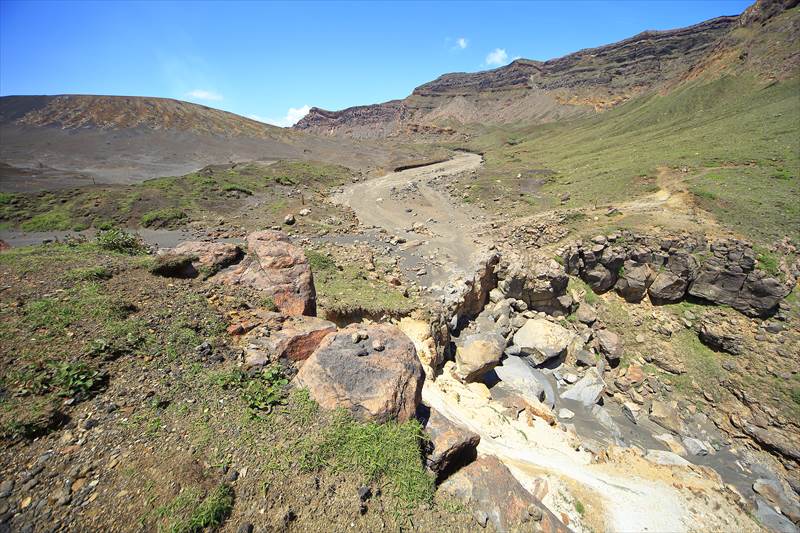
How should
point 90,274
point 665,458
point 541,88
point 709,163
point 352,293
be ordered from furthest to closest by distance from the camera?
point 541,88, point 709,163, point 352,293, point 665,458, point 90,274

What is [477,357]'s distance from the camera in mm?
11242

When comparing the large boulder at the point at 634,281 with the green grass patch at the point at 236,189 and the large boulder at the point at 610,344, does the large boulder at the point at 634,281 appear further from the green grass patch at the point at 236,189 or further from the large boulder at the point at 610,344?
the green grass patch at the point at 236,189

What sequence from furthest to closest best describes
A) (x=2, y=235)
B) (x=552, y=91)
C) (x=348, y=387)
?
(x=552, y=91)
(x=2, y=235)
(x=348, y=387)

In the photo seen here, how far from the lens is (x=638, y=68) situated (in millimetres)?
111688

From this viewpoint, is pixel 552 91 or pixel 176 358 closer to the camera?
pixel 176 358

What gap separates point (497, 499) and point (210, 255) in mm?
9622

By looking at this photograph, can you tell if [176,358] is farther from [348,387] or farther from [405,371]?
[405,371]

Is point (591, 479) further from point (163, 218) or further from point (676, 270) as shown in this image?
point (163, 218)

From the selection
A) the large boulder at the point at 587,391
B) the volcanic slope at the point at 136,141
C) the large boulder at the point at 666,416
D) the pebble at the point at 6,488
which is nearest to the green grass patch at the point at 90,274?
the pebble at the point at 6,488

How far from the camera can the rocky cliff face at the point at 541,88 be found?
106 meters

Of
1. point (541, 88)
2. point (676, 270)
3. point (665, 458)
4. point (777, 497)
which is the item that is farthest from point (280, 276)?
point (541, 88)

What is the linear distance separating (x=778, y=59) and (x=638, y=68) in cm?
8002

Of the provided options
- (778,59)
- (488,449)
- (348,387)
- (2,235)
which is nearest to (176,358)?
(348,387)

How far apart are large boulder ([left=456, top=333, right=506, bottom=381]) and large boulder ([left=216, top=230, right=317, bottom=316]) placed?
5.59m
